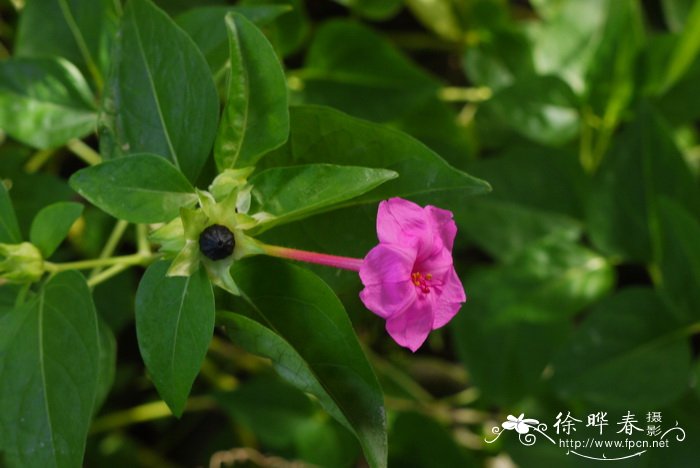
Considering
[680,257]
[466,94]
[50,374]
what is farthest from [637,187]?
[50,374]

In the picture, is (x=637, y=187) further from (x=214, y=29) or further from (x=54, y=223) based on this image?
(x=54, y=223)

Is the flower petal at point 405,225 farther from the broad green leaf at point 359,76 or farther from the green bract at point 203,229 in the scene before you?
the broad green leaf at point 359,76

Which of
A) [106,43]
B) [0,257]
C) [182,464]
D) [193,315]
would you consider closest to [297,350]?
[193,315]

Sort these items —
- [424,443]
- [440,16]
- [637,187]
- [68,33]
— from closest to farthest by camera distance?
[68,33]
[637,187]
[424,443]
[440,16]

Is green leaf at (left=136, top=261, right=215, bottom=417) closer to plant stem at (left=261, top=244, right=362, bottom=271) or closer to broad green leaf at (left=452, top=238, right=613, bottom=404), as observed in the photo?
plant stem at (left=261, top=244, right=362, bottom=271)

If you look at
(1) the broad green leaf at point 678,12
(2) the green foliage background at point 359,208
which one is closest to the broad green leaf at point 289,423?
(2) the green foliage background at point 359,208
